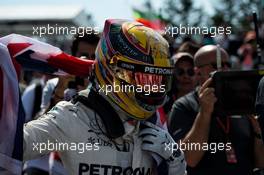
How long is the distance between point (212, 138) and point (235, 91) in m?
0.44

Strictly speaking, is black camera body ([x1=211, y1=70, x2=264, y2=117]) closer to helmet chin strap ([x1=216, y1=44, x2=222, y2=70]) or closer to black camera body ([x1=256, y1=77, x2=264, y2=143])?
helmet chin strap ([x1=216, y1=44, x2=222, y2=70])

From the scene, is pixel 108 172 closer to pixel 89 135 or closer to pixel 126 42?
pixel 89 135

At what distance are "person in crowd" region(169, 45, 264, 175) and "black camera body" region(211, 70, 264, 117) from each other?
0.19 feet

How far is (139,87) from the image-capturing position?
2.99 m

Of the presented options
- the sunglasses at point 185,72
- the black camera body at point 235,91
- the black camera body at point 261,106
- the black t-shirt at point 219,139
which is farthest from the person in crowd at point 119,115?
the sunglasses at point 185,72

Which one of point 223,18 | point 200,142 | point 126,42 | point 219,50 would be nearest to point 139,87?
point 126,42

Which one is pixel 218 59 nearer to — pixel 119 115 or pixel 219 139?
pixel 219 139

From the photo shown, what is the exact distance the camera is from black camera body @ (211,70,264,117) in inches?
173

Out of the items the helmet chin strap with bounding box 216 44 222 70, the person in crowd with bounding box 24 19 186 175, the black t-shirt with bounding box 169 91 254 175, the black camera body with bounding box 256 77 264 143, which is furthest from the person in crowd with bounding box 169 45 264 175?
the person in crowd with bounding box 24 19 186 175

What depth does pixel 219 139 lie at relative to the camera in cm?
468

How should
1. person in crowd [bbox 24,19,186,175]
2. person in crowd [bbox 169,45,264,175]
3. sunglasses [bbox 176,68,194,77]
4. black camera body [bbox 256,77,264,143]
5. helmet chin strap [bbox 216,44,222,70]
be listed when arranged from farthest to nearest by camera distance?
sunglasses [bbox 176,68,194,77] → helmet chin strap [bbox 216,44,222,70] → person in crowd [bbox 169,45,264,175] → black camera body [bbox 256,77,264,143] → person in crowd [bbox 24,19,186,175]

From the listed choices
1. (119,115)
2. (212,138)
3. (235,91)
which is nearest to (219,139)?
(212,138)

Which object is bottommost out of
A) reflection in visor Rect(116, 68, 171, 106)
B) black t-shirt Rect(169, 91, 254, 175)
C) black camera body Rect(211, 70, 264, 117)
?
black t-shirt Rect(169, 91, 254, 175)

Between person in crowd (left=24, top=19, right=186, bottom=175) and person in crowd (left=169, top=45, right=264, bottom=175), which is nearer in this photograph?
person in crowd (left=24, top=19, right=186, bottom=175)
